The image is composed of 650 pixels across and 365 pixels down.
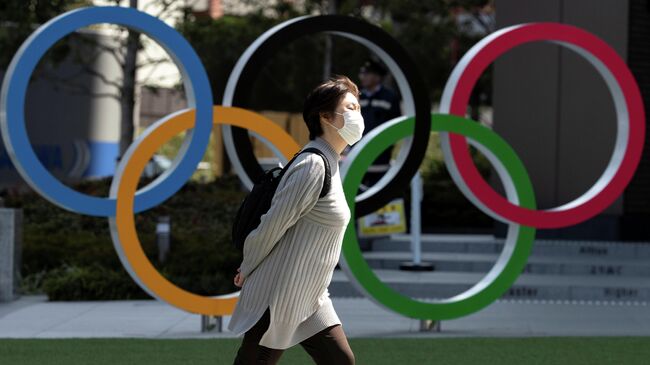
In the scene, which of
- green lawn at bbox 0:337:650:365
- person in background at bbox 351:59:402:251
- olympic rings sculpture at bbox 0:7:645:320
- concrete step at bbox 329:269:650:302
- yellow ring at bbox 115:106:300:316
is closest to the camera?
green lawn at bbox 0:337:650:365

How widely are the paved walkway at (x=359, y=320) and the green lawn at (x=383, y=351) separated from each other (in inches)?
16.1

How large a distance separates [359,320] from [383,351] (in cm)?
177

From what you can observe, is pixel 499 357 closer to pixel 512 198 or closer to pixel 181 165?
pixel 512 198

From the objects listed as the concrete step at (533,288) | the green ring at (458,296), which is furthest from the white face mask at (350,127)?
the concrete step at (533,288)

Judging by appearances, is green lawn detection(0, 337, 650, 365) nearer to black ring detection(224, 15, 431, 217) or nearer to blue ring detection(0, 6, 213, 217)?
blue ring detection(0, 6, 213, 217)

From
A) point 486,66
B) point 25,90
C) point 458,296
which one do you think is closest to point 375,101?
point 486,66

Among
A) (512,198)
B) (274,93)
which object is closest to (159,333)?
Result: (512,198)

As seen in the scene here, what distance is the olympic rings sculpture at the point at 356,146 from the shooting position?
9.84 m

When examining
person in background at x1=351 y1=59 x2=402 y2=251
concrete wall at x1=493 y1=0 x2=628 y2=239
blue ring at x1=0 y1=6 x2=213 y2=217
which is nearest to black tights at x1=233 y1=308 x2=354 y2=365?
blue ring at x1=0 y1=6 x2=213 y2=217

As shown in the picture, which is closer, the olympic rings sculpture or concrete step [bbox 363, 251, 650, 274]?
the olympic rings sculpture

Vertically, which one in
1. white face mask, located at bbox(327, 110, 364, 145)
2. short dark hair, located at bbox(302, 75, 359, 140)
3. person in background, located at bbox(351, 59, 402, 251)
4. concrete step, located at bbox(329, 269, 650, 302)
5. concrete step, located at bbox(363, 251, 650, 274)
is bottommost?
concrete step, located at bbox(329, 269, 650, 302)

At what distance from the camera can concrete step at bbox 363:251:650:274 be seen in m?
13.8

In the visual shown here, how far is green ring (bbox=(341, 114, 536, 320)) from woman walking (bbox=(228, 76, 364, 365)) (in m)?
4.37

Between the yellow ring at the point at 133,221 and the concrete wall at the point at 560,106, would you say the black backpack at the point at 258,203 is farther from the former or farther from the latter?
the concrete wall at the point at 560,106
